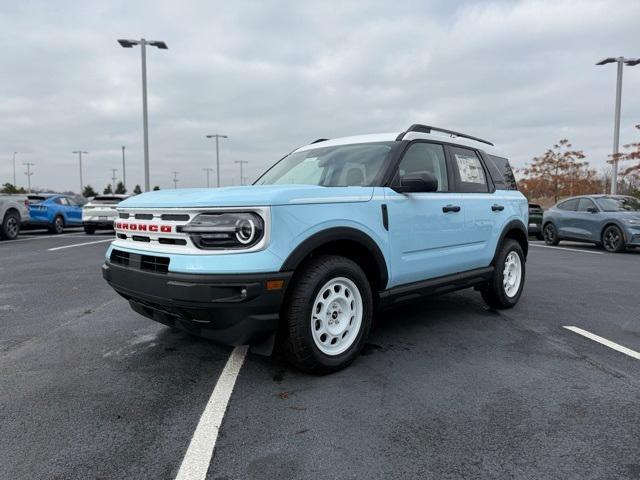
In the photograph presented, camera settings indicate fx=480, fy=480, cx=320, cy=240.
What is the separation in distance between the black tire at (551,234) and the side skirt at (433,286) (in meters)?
10.3

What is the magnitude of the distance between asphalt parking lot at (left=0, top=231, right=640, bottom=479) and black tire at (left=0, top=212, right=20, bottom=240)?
1079cm

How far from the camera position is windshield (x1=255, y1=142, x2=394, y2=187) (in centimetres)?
412

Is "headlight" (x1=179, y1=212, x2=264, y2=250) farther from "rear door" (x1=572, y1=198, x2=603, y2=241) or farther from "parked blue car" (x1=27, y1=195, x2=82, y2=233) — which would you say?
→ "parked blue car" (x1=27, y1=195, x2=82, y2=233)

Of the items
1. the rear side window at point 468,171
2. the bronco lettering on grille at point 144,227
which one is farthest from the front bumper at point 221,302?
the rear side window at point 468,171

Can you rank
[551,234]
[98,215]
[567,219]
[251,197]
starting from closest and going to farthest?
1. [251,197]
2. [567,219]
3. [551,234]
4. [98,215]

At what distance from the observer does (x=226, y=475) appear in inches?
88.1

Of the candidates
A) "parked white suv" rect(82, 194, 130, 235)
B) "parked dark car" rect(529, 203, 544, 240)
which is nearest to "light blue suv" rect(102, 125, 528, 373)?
"parked dark car" rect(529, 203, 544, 240)

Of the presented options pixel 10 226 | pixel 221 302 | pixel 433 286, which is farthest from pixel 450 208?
pixel 10 226

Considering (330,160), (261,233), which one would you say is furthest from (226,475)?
(330,160)

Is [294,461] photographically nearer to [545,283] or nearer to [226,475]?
[226,475]

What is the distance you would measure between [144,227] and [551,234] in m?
13.6

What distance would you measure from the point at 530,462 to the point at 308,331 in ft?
4.88

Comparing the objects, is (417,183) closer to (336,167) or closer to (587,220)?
(336,167)

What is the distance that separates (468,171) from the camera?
5020 millimetres
